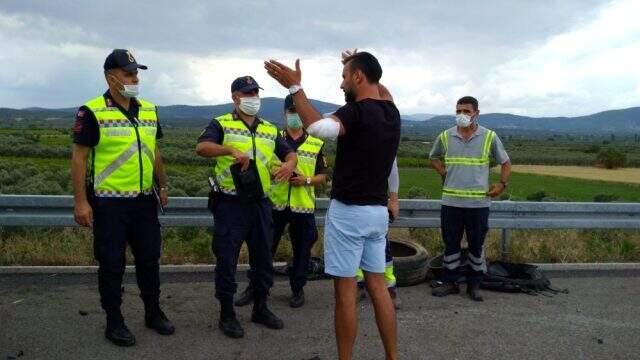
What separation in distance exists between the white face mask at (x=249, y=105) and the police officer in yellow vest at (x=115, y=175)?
0.77 metres

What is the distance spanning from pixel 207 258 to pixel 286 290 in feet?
4.49

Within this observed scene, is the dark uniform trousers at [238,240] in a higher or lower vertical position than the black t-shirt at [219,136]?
lower

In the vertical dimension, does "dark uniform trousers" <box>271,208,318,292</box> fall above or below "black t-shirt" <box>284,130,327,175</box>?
below

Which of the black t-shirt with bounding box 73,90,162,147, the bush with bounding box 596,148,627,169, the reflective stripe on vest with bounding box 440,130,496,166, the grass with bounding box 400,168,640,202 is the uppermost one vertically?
the black t-shirt with bounding box 73,90,162,147

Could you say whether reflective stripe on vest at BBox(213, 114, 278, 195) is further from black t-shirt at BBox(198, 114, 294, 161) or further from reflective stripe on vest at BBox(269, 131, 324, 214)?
reflective stripe on vest at BBox(269, 131, 324, 214)

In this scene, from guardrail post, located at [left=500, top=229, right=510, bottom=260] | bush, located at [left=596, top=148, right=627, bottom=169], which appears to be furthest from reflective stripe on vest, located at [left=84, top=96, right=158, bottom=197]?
bush, located at [left=596, top=148, right=627, bottom=169]

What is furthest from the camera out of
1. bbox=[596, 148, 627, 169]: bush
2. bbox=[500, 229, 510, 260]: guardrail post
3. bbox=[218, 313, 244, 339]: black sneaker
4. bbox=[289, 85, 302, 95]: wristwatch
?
bbox=[596, 148, 627, 169]: bush

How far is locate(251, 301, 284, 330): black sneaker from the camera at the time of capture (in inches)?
198

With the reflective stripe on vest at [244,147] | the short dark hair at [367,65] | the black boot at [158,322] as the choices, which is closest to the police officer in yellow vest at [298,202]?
the reflective stripe on vest at [244,147]

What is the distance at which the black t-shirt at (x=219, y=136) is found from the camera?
4.81 m

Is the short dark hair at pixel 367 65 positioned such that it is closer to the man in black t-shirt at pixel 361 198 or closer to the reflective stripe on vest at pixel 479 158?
the man in black t-shirt at pixel 361 198

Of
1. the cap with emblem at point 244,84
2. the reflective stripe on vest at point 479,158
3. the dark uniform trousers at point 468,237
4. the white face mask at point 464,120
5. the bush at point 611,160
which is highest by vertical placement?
the cap with emblem at point 244,84

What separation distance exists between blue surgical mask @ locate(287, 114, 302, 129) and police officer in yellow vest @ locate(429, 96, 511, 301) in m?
1.76

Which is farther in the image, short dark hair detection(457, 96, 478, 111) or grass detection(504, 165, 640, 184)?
grass detection(504, 165, 640, 184)
